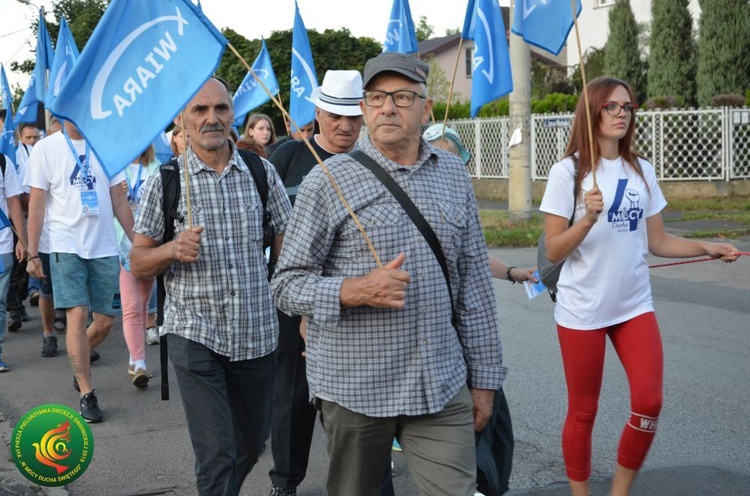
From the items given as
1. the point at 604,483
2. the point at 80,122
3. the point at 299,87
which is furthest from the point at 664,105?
→ the point at 80,122

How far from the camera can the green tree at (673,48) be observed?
2511 cm

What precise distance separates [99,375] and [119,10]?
4.60 meters

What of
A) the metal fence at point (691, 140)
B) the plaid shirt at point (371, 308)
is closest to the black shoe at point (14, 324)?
the plaid shirt at point (371, 308)

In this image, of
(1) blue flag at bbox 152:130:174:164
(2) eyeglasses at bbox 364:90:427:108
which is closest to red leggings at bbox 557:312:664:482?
(2) eyeglasses at bbox 364:90:427:108

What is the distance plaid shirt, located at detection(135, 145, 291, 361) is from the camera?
14.1ft

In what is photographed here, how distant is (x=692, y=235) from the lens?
50.9 feet

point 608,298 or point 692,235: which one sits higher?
point 608,298

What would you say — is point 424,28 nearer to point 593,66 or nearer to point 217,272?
point 593,66

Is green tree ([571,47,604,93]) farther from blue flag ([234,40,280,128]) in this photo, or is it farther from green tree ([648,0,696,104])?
blue flag ([234,40,280,128])

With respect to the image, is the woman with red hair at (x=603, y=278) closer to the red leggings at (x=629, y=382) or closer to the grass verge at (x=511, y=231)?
the red leggings at (x=629, y=382)

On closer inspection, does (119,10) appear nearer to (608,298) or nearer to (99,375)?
(608,298)

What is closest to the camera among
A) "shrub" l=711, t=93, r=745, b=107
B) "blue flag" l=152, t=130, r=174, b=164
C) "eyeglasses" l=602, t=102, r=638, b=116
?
"eyeglasses" l=602, t=102, r=638, b=116

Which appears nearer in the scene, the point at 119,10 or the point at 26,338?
the point at 119,10

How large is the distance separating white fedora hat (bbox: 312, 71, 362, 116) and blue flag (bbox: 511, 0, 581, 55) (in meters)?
2.21
